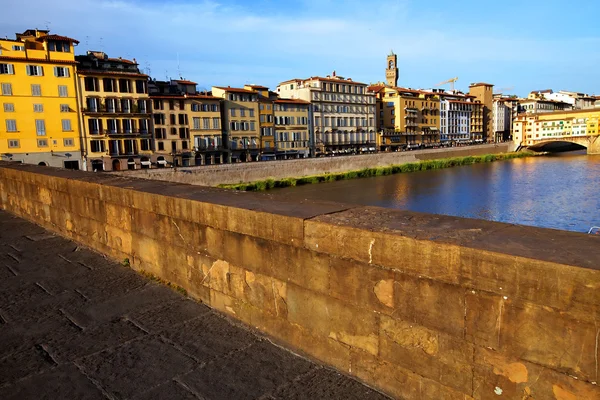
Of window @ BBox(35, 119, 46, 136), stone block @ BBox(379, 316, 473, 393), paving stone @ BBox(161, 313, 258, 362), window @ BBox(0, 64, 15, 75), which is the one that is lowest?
paving stone @ BBox(161, 313, 258, 362)

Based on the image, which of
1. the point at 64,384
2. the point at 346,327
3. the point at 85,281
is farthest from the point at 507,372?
the point at 85,281

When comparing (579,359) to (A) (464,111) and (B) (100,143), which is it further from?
(A) (464,111)

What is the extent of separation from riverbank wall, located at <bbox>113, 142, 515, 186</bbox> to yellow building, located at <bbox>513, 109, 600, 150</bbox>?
1109 inches

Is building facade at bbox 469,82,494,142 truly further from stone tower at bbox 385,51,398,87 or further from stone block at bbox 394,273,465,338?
stone block at bbox 394,273,465,338

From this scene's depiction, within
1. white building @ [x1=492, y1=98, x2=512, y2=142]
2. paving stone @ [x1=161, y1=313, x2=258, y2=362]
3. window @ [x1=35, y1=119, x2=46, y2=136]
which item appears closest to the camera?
paving stone @ [x1=161, y1=313, x2=258, y2=362]

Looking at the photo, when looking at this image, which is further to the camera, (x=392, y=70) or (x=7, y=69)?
(x=392, y=70)

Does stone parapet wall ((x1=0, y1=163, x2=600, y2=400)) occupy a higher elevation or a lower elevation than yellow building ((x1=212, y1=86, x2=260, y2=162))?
lower

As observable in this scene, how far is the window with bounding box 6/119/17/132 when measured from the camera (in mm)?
38281

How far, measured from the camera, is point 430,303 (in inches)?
86.0

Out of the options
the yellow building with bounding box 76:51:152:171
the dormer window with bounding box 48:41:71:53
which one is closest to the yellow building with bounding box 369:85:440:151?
the yellow building with bounding box 76:51:152:171

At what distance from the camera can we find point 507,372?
77.5 inches

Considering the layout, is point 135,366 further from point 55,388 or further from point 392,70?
point 392,70

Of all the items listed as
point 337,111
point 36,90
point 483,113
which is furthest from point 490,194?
point 483,113

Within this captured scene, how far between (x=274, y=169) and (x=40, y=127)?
70.4 feet
